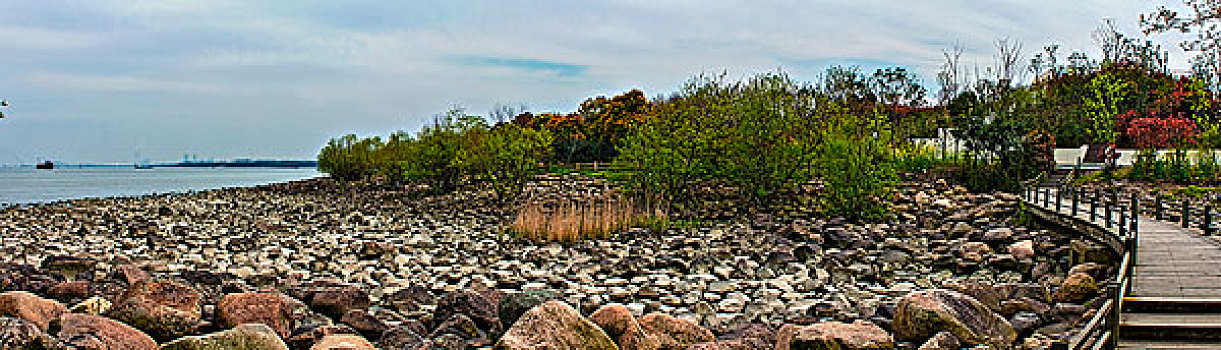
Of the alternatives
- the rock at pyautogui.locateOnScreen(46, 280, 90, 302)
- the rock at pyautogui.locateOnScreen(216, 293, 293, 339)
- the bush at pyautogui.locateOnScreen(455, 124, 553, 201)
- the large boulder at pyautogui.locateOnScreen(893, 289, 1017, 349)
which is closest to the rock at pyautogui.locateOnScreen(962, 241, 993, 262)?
the large boulder at pyautogui.locateOnScreen(893, 289, 1017, 349)

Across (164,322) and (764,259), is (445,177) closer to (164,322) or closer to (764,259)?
(764,259)

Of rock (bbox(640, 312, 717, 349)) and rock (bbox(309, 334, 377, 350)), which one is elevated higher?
rock (bbox(309, 334, 377, 350))

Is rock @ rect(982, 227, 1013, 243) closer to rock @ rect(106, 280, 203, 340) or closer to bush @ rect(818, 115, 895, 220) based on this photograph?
bush @ rect(818, 115, 895, 220)

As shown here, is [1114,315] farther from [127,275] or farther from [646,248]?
[127,275]

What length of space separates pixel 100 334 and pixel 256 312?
45.2 inches

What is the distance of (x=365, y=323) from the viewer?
7.18m

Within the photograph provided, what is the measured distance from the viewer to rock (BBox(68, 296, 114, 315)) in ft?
22.7

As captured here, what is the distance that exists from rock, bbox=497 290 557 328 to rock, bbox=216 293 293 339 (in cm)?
174

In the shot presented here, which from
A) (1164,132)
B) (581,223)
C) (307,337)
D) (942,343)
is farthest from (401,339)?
(1164,132)

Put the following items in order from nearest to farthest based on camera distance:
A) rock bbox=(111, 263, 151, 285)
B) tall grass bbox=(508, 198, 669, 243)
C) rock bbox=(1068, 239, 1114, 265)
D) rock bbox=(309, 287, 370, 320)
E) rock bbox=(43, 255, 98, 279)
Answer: rock bbox=(309, 287, 370, 320) < rock bbox=(111, 263, 151, 285) < rock bbox=(1068, 239, 1114, 265) < rock bbox=(43, 255, 98, 279) < tall grass bbox=(508, 198, 669, 243)

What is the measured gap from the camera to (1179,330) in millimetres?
6449

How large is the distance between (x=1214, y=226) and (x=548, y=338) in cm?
877

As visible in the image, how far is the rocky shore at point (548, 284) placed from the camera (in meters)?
6.43

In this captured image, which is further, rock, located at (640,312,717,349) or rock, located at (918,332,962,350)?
rock, located at (640,312,717,349)
